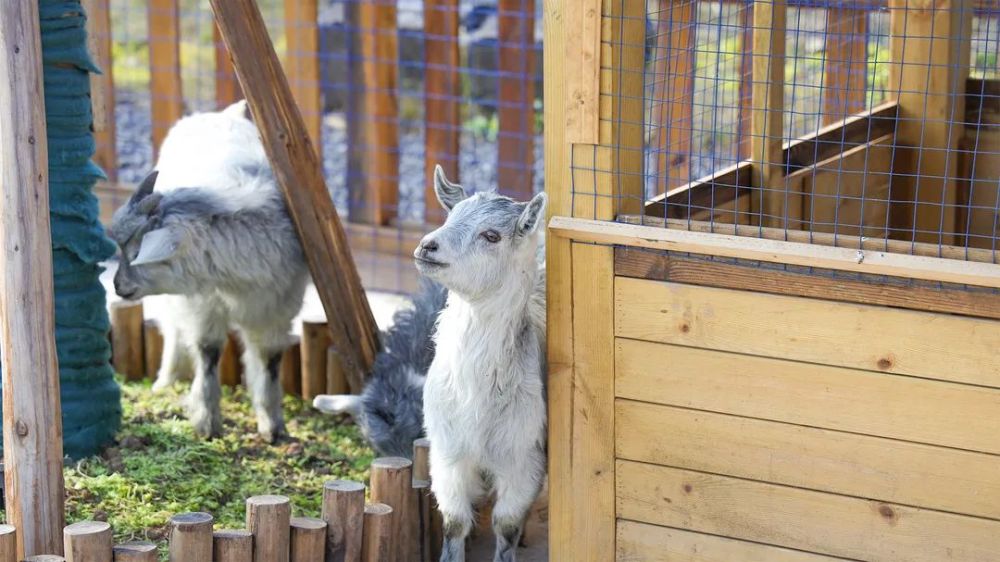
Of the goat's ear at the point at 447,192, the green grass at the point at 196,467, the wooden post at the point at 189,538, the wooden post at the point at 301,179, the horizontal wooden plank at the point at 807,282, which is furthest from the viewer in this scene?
the wooden post at the point at 301,179

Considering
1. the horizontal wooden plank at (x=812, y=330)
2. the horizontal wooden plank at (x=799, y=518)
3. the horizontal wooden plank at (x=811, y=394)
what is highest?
the horizontal wooden plank at (x=812, y=330)

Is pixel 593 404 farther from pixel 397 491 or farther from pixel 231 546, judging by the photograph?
pixel 231 546

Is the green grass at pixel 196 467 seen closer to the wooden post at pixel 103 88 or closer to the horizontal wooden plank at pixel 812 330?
the wooden post at pixel 103 88

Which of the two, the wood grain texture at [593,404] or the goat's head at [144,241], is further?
the goat's head at [144,241]

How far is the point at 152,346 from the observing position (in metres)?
6.63

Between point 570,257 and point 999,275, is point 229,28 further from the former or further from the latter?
point 999,275

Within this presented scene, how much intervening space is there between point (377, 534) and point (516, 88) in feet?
13.4

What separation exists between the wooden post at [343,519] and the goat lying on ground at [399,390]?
858 mm

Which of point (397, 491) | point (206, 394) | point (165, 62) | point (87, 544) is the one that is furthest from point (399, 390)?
point (165, 62)

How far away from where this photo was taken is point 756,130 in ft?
16.0

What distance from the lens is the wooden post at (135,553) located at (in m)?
3.82

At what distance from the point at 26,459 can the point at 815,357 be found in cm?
251

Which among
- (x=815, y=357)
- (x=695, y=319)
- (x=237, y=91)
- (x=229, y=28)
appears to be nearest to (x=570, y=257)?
(x=695, y=319)

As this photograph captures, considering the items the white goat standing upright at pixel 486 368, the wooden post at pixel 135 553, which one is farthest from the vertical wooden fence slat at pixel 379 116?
the wooden post at pixel 135 553
